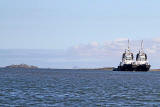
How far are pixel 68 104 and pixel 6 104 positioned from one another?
6.27m

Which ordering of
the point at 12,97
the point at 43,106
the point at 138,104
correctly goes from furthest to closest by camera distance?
the point at 12,97, the point at 138,104, the point at 43,106

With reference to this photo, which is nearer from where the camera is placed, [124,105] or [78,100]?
[124,105]

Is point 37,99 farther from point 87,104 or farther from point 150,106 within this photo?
point 150,106

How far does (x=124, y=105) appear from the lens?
45375 millimetres

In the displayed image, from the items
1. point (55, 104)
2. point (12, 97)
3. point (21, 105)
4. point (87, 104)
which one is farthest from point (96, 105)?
point (12, 97)

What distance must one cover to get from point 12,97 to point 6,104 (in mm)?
7079

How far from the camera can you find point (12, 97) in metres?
50.9

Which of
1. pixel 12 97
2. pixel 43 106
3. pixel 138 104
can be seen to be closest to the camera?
pixel 43 106

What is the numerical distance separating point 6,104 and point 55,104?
16.2 ft

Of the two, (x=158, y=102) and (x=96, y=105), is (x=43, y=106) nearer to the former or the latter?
(x=96, y=105)

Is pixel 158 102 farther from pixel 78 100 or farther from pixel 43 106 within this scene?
pixel 43 106

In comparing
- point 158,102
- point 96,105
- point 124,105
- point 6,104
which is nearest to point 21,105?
point 6,104

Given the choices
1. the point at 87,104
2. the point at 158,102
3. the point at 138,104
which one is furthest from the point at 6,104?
the point at 158,102

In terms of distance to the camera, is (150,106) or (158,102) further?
(158,102)
